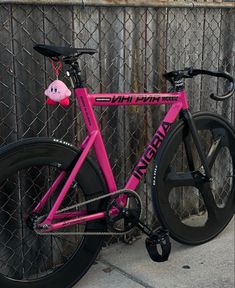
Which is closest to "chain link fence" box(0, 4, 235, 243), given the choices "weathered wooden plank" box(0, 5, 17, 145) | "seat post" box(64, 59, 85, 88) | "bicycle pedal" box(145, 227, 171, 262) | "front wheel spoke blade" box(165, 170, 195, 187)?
"weathered wooden plank" box(0, 5, 17, 145)

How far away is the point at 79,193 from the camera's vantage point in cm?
315

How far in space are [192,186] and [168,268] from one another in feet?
2.16

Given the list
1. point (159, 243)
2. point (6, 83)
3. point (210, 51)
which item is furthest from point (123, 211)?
point (210, 51)

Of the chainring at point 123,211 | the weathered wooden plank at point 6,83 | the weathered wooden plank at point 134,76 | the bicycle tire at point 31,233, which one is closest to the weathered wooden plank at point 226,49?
the weathered wooden plank at point 134,76

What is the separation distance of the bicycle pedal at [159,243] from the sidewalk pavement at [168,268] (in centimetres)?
15

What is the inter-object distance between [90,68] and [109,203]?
0.91 meters

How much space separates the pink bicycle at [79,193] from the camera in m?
2.62

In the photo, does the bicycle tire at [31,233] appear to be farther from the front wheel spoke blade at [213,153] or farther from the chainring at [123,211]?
the front wheel spoke blade at [213,153]

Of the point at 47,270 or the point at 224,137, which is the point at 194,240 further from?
the point at 47,270

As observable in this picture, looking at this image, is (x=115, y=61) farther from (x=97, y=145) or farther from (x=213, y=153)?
(x=213, y=153)

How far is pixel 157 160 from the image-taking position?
10.1 ft

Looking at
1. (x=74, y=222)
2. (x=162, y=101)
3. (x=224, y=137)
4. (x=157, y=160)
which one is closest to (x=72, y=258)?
(x=74, y=222)

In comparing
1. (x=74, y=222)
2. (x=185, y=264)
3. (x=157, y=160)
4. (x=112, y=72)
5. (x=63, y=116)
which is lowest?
(x=185, y=264)

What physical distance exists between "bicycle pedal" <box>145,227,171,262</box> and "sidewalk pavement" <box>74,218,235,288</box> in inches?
5.9
